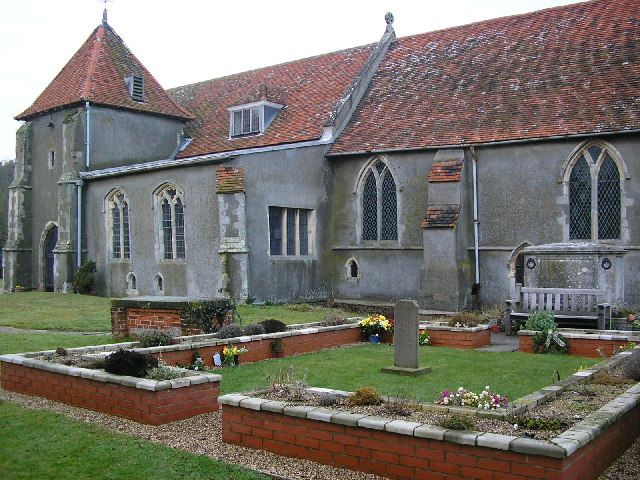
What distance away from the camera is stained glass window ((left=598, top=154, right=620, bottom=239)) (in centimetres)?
2056

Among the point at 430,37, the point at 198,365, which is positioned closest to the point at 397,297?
the point at 430,37

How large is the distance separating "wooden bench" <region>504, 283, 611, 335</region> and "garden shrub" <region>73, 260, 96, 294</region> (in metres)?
17.5

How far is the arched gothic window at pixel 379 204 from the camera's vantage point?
81.2ft

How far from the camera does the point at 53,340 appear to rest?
48.6 ft

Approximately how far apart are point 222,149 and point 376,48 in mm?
7667

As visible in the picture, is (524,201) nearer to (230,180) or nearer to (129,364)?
(230,180)

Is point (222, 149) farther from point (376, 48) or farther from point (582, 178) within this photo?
point (582, 178)

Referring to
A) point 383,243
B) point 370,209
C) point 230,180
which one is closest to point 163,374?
point 230,180

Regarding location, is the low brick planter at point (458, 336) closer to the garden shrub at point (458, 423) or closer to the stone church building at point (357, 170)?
the stone church building at point (357, 170)

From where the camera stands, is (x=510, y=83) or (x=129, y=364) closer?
(x=129, y=364)

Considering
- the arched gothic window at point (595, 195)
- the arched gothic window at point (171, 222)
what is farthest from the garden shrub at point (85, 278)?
the arched gothic window at point (595, 195)

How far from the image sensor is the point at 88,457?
7.12m

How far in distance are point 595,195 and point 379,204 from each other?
744 centimetres

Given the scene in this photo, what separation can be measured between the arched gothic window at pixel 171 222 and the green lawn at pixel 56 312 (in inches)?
116
